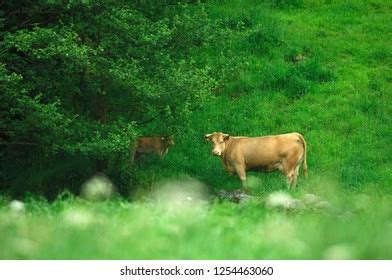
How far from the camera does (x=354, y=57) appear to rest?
21328 millimetres

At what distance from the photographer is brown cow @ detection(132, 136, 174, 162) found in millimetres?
17812

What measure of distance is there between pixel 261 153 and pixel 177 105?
235 centimetres

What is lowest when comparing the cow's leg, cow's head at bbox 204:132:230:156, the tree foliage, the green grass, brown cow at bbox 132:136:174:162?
brown cow at bbox 132:136:174:162

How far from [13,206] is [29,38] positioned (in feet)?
21.6

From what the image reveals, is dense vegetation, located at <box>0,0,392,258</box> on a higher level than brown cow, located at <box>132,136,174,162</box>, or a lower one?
higher

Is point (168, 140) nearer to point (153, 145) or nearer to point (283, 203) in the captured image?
point (153, 145)

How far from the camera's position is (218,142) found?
54.4ft

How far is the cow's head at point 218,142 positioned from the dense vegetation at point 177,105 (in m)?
0.66

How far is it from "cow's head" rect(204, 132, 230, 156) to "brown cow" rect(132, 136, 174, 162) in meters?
1.55

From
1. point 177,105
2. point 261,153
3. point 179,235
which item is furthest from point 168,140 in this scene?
point 179,235

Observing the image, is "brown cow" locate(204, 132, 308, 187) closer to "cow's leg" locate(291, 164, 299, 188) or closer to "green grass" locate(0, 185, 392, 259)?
"cow's leg" locate(291, 164, 299, 188)

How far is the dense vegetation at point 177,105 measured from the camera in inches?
480

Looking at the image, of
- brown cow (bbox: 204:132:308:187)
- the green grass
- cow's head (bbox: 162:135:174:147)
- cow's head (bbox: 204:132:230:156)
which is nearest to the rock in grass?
the green grass
